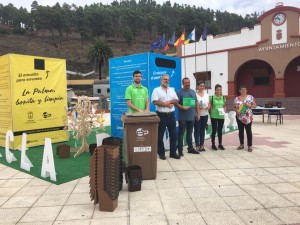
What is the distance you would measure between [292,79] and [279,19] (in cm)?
502

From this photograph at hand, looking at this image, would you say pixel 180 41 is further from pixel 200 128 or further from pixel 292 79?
pixel 200 128

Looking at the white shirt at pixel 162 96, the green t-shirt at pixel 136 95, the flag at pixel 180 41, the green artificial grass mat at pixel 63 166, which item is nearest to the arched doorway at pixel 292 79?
the flag at pixel 180 41

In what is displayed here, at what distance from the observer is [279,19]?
21.9 m

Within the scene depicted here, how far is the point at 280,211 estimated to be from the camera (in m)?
3.37

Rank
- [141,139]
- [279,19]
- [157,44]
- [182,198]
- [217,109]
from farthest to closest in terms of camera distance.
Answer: [157,44], [279,19], [217,109], [141,139], [182,198]

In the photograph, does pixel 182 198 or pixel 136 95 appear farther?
pixel 136 95

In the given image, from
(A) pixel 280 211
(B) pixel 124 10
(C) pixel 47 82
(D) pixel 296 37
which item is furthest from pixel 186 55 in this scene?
(B) pixel 124 10

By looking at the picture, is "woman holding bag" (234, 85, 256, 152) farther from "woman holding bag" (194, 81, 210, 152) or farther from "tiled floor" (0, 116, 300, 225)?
"tiled floor" (0, 116, 300, 225)

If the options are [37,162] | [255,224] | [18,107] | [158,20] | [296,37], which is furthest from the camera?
[158,20]

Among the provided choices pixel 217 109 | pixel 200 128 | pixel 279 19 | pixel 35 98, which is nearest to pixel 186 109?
pixel 200 128

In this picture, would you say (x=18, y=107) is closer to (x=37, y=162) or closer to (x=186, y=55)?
(x=37, y=162)

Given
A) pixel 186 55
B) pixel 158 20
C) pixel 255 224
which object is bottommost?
pixel 255 224

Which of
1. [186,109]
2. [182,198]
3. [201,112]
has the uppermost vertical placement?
[186,109]

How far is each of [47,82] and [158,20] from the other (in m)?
102
